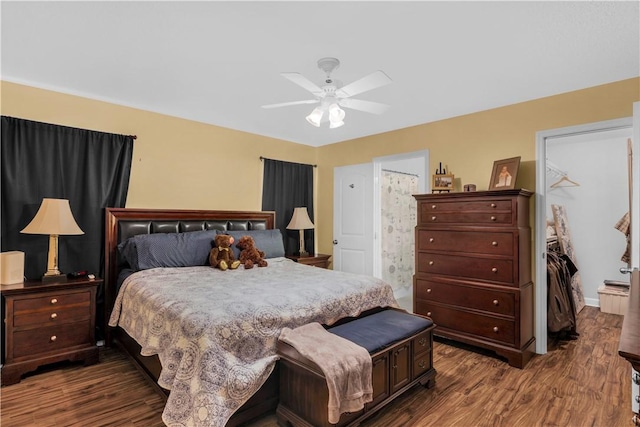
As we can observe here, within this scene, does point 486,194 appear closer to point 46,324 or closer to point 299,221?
point 299,221

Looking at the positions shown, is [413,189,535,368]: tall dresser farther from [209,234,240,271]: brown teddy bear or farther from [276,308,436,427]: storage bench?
[209,234,240,271]: brown teddy bear

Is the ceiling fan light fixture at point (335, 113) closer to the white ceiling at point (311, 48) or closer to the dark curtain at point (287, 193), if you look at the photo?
the white ceiling at point (311, 48)

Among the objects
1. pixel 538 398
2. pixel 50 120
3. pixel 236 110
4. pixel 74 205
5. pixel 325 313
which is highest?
pixel 236 110

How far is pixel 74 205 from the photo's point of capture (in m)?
3.18

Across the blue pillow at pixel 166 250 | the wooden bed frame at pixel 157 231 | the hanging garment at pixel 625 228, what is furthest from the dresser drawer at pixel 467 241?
the hanging garment at pixel 625 228

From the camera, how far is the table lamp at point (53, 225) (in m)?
2.75

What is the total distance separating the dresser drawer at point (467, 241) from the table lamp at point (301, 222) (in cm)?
171

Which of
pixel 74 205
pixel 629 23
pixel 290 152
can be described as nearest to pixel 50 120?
pixel 74 205

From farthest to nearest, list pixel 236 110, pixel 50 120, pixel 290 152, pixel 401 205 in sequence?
pixel 401 205 < pixel 290 152 < pixel 236 110 < pixel 50 120

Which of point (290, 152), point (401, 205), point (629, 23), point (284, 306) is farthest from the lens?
point (401, 205)

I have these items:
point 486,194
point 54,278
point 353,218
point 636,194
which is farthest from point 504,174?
point 54,278

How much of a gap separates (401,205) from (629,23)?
3597 millimetres

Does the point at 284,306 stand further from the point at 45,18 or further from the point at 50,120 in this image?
the point at 50,120

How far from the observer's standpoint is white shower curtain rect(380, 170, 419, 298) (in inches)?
199
